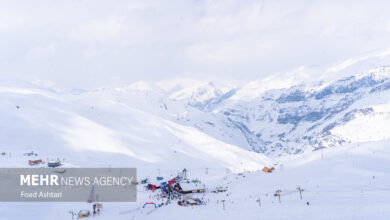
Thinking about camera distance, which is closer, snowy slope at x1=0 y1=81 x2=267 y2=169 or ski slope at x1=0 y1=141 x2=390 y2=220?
ski slope at x1=0 y1=141 x2=390 y2=220

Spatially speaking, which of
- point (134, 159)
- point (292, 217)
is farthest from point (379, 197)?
point (134, 159)

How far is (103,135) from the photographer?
16800 centimetres

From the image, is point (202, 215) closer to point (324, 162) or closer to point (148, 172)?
point (324, 162)

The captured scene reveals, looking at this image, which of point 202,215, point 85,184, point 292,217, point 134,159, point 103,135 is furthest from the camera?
point 103,135

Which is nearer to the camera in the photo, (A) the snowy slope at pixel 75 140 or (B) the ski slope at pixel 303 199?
(B) the ski slope at pixel 303 199

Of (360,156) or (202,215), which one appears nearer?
(202,215)

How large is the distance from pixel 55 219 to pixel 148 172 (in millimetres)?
63472

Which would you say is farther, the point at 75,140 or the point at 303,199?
the point at 75,140

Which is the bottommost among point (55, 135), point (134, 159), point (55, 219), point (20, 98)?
point (55, 219)

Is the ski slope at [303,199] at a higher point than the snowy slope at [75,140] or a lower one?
lower

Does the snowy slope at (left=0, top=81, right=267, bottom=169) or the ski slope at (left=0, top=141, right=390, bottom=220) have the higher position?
the snowy slope at (left=0, top=81, right=267, bottom=169)

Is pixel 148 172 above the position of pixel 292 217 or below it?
above

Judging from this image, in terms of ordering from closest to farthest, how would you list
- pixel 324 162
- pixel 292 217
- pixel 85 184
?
pixel 292 217 < pixel 85 184 < pixel 324 162

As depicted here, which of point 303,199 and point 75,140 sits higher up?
point 75,140
